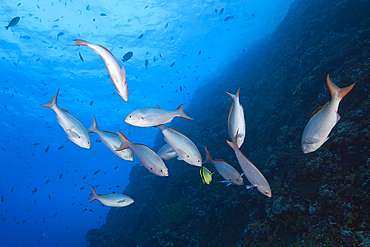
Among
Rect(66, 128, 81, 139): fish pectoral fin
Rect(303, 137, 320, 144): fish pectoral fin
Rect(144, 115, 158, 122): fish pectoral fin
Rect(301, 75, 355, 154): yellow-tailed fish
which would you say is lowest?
Rect(303, 137, 320, 144): fish pectoral fin

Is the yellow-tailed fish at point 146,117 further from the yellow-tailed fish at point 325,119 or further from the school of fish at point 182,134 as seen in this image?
the yellow-tailed fish at point 325,119

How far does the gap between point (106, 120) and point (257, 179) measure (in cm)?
4597

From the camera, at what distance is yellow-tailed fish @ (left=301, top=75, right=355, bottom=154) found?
6.02 ft

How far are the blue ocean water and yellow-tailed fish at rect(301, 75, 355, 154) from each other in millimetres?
8628

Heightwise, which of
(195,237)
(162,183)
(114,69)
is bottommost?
(162,183)

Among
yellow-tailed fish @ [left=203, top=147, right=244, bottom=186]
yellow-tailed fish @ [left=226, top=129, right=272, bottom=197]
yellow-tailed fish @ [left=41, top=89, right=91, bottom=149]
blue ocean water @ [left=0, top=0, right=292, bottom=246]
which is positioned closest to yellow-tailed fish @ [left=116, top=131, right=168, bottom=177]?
yellow-tailed fish @ [left=41, top=89, right=91, bottom=149]

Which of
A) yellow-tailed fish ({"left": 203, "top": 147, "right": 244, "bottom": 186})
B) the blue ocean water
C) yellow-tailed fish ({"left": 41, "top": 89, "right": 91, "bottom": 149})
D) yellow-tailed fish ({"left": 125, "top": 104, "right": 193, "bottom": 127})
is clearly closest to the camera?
yellow-tailed fish ({"left": 125, "top": 104, "right": 193, "bottom": 127})

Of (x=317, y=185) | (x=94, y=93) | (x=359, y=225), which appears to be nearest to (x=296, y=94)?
(x=317, y=185)

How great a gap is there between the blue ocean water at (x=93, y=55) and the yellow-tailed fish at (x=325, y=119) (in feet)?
28.3

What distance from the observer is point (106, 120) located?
4175 cm

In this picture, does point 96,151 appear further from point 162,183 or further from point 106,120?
point 162,183

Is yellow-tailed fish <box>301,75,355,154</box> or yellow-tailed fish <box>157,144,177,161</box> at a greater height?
yellow-tailed fish <box>301,75,355,154</box>

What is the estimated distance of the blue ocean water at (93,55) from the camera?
19.4m

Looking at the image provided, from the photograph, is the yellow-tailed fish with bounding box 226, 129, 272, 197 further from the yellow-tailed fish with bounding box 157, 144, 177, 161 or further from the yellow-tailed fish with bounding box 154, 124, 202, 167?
the yellow-tailed fish with bounding box 157, 144, 177, 161
